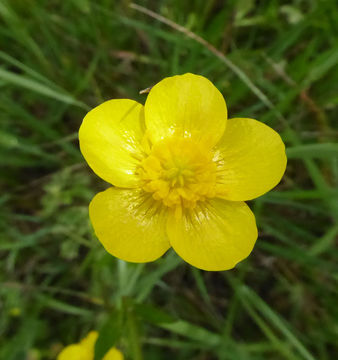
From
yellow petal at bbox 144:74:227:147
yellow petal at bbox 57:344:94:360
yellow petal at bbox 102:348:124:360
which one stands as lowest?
yellow petal at bbox 57:344:94:360

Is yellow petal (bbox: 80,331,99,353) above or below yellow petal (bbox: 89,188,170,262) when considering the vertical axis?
below

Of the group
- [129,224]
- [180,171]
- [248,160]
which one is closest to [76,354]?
[129,224]

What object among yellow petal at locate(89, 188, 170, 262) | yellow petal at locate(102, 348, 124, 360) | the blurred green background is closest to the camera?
yellow petal at locate(89, 188, 170, 262)

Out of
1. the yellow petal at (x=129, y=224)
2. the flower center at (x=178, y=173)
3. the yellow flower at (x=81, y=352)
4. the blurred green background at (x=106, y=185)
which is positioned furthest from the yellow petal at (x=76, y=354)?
the flower center at (x=178, y=173)

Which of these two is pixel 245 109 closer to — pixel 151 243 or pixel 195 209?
pixel 195 209

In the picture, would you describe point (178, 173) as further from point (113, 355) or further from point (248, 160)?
point (113, 355)

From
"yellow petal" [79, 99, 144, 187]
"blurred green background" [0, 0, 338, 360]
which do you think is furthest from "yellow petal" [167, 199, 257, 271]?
"blurred green background" [0, 0, 338, 360]

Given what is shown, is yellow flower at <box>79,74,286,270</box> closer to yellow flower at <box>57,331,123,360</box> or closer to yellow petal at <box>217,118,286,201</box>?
yellow petal at <box>217,118,286,201</box>

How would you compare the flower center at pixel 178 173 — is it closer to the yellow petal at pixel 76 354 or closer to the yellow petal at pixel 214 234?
the yellow petal at pixel 214 234
